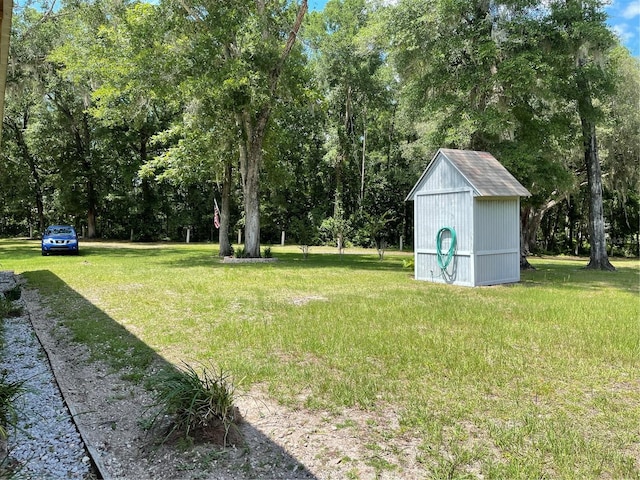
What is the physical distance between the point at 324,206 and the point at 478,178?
780 inches

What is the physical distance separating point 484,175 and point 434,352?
7434 mm

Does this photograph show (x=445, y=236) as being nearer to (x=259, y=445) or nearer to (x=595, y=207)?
(x=595, y=207)

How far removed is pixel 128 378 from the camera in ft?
14.0

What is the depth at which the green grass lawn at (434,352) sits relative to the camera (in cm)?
303

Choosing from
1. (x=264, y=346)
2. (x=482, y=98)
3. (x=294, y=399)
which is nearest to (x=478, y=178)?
(x=482, y=98)

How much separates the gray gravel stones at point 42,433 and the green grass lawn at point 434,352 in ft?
2.32

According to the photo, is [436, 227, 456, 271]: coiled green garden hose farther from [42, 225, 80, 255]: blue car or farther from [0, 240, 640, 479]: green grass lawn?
[42, 225, 80, 255]: blue car

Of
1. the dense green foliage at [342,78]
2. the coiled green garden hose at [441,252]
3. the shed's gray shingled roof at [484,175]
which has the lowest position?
the coiled green garden hose at [441,252]

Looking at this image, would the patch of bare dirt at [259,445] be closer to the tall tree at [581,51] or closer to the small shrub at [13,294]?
the small shrub at [13,294]

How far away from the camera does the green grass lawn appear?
3031mm

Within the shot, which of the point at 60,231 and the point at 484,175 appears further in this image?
the point at 60,231

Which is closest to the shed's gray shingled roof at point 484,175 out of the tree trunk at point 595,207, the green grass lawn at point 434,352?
the green grass lawn at point 434,352

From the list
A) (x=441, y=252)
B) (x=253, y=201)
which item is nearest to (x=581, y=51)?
(x=441, y=252)

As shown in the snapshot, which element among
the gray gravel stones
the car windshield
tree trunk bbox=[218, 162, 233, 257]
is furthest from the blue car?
the gray gravel stones
